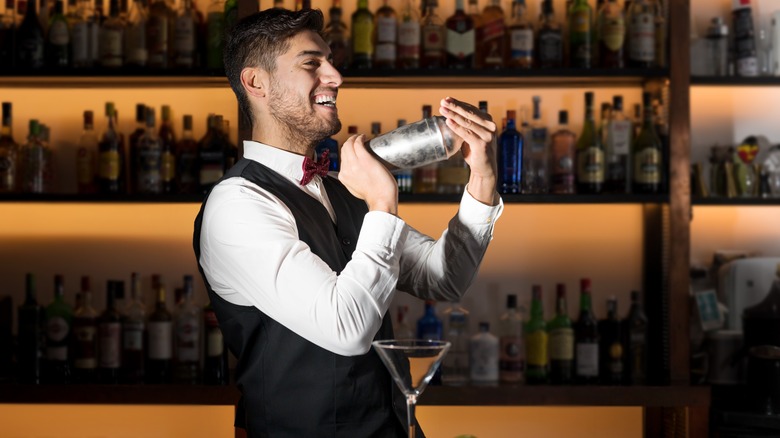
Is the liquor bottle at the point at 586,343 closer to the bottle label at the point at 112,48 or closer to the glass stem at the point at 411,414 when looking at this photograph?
the bottle label at the point at 112,48

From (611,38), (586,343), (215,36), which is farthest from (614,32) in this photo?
(215,36)

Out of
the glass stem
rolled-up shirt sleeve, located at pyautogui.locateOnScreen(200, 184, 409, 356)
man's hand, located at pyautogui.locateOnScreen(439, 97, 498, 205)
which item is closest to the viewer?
the glass stem

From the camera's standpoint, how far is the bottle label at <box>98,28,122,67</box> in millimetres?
2896

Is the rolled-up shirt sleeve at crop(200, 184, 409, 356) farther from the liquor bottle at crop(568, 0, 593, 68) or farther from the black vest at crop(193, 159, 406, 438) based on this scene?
the liquor bottle at crop(568, 0, 593, 68)

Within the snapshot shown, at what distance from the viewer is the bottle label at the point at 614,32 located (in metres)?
2.88

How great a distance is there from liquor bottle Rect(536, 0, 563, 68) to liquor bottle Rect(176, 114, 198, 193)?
1.03 metres

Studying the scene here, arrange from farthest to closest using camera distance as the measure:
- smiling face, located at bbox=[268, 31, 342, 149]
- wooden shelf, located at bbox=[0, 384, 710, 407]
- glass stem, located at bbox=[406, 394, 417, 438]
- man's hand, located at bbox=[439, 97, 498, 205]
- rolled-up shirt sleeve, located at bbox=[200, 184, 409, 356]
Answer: wooden shelf, located at bbox=[0, 384, 710, 407], smiling face, located at bbox=[268, 31, 342, 149], man's hand, located at bbox=[439, 97, 498, 205], rolled-up shirt sleeve, located at bbox=[200, 184, 409, 356], glass stem, located at bbox=[406, 394, 417, 438]

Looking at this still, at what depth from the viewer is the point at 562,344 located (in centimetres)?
287

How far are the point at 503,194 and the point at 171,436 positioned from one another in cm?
126

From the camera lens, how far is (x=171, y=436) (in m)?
3.11

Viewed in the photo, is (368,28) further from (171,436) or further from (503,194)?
(171,436)

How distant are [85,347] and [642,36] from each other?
181 cm

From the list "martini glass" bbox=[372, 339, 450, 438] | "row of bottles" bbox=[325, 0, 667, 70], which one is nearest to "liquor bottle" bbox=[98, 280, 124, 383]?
"row of bottles" bbox=[325, 0, 667, 70]

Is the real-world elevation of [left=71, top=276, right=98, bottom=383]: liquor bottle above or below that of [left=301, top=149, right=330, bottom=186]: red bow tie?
below
